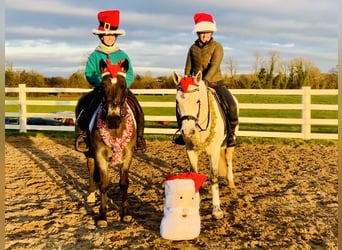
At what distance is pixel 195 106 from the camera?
4750mm

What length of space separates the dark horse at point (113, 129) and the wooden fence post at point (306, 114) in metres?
7.83

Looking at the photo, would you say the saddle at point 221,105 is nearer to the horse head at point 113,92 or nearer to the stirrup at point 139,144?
the stirrup at point 139,144

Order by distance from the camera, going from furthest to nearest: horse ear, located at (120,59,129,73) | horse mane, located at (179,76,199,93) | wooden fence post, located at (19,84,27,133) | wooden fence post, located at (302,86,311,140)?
wooden fence post, located at (19,84,27,133)
wooden fence post, located at (302,86,311,140)
horse ear, located at (120,59,129,73)
horse mane, located at (179,76,199,93)

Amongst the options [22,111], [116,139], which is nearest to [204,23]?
[116,139]

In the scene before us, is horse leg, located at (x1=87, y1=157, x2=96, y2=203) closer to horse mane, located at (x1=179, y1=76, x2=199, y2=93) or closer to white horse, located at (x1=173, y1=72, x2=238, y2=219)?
white horse, located at (x1=173, y1=72, x2=238, y2=219)

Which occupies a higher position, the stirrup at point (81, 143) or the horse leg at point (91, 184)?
the stirrup at point (81, 143)

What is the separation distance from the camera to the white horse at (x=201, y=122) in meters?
4.68

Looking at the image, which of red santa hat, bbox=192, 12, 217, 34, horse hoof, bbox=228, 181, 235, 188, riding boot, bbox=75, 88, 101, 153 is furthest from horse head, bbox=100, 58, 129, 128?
horse hoof, bbox=228, 181, 235, 188

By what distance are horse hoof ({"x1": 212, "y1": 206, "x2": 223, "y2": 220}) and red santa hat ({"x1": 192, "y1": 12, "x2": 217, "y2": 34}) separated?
2467 millimetres

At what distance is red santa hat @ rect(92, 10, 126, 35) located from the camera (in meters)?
5.42

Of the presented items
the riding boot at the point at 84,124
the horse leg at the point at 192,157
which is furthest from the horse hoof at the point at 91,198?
the horse leg at the point at 192,157

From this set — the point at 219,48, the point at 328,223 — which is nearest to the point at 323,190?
the point at 328,223

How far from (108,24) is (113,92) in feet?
4.42

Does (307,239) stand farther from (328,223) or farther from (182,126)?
(182,126)
